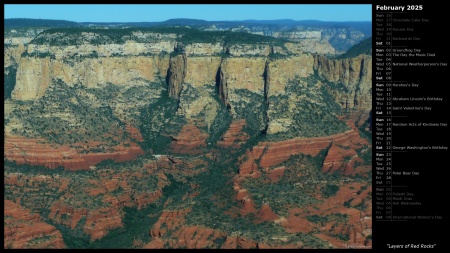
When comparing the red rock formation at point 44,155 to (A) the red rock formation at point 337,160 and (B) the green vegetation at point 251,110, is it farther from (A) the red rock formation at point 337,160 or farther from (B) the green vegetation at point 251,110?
(A) the red rock formation at point 337,160

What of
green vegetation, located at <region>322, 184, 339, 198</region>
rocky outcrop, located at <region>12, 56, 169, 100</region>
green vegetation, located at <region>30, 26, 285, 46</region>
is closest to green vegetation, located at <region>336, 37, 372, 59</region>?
green vegetation, located at <region>30, 26, 285, 46</region>

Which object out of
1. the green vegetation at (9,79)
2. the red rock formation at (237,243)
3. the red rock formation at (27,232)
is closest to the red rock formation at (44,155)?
the red rock formation at (27,232)

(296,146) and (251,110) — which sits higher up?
(251,110)

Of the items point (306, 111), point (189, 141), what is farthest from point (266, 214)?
point (189, 141)

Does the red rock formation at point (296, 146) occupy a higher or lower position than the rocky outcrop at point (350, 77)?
lower

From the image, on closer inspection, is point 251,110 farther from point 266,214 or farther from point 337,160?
point 266,214

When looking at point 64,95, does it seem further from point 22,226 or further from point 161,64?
point 22,226

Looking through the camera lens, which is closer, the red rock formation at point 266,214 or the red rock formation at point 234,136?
the red rock formation at point 266,214
